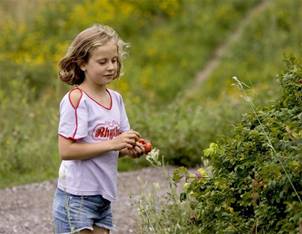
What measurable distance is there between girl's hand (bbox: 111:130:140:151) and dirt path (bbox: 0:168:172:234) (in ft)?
3.45

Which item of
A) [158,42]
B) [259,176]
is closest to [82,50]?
[259,176]

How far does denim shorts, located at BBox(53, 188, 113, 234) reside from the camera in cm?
443

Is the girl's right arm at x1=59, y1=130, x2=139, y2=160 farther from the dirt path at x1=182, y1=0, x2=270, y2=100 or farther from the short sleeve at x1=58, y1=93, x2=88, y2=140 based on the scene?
the dirt path at x1=182, y1=0, x2=270, y2=100

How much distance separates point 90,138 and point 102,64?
370mm

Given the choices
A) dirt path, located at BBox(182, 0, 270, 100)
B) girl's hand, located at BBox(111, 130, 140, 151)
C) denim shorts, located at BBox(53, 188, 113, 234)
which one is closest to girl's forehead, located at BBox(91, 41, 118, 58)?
girl's hand, located at BBox(111, 130, 140, 151)

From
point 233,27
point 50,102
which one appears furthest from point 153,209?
point 233,27

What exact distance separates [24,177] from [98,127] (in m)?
4.04

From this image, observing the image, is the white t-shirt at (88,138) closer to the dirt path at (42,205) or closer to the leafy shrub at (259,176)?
the leafy shrub at (259,176)

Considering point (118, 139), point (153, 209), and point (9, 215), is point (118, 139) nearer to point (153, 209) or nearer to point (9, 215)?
point (153, 209)

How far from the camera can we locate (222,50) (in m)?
17.6

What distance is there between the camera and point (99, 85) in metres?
4.55

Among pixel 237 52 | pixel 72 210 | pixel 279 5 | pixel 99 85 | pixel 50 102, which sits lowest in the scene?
pixel 72 210

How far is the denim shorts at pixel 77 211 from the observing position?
4.43 m

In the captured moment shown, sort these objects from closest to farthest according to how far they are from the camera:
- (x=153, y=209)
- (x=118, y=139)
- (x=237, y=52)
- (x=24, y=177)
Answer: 1. (x=118, y=139)
2. (x=153, y=209)
3. (x=24, y=177)
4. (x=237, y=52)
